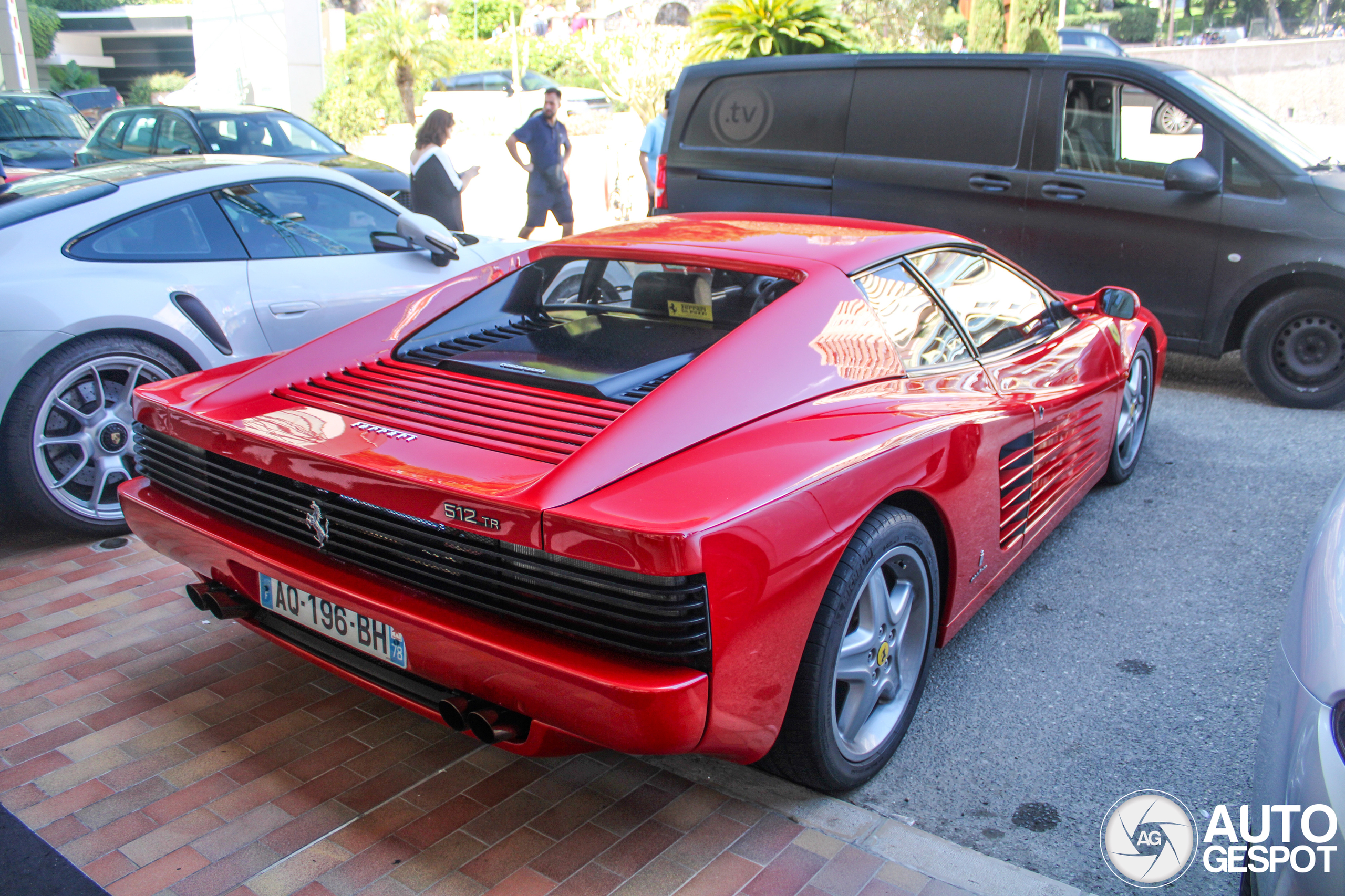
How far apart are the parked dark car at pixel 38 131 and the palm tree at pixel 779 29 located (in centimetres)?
812

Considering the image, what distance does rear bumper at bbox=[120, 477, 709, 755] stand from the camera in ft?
6.10

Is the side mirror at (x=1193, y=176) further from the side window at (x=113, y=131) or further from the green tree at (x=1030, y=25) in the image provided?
the side window at (x=113, y=131)

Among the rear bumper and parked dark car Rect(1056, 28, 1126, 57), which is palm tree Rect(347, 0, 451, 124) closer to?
parked dark car Rect(1056, 28, 1126, 57)

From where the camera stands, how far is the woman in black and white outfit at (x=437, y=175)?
7.72 m

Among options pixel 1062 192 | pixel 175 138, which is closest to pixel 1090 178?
pixel 1062 192

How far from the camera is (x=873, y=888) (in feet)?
7.00

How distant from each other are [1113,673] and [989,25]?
33.3 ft

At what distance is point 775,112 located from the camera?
268 inches

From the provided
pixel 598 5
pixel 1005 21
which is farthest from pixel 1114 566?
pixel 598 5

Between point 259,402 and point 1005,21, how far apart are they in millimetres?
10872

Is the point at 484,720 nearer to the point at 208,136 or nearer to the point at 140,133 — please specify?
the point at 208,136

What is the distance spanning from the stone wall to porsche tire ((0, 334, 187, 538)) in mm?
27291

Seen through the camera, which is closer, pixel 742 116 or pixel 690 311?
pixel 690 311

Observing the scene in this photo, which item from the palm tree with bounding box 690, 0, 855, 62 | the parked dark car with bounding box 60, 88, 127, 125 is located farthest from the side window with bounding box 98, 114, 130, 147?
the parked dark car with bounding box 60, 88, 127, 125
